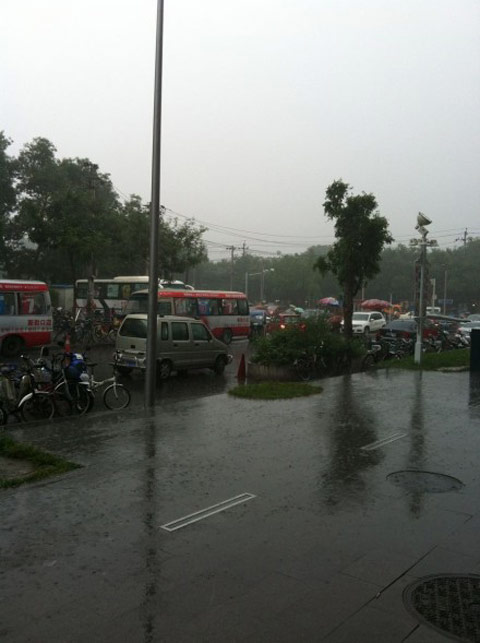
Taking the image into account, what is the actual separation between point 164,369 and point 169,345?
2.11ft

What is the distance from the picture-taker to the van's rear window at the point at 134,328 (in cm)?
1498

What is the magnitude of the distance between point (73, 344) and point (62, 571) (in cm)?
2013

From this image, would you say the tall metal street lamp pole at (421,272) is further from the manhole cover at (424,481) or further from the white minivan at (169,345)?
the manhole cover at (424,481)

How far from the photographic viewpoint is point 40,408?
10133mm

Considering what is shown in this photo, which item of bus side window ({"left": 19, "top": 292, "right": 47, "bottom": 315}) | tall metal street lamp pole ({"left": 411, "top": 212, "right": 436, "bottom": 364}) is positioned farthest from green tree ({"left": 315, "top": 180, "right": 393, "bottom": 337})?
bus side window ({"left": 19, "top": 292, "right": 47, "bottom": 315})

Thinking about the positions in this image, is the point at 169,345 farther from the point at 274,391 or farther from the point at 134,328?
the point at 274,391

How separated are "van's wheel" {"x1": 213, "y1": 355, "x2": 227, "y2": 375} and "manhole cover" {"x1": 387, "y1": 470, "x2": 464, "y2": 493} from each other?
32.7ft

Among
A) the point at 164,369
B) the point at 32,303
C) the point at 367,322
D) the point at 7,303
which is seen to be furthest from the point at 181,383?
the point at 367,322

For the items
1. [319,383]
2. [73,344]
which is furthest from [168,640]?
[73,344]

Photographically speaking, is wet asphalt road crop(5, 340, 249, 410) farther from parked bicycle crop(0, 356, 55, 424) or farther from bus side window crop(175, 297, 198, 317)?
bus side window crop(175, 297, 198, 317)

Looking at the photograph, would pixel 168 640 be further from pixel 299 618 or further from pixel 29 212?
pixel 29 212

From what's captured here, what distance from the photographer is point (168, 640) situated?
3.53 meters

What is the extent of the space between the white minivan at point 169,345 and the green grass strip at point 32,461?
22.7ft

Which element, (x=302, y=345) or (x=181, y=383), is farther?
(x=302, y=345)
